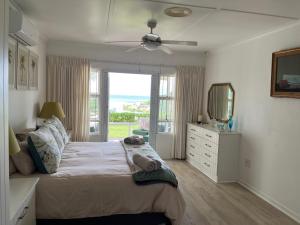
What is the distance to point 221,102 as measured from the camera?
15.6 feet

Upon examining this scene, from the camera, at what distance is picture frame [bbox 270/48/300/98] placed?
3.02 m

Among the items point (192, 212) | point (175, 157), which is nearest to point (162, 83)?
point (175, 157)

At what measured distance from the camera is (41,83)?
14.4 feet

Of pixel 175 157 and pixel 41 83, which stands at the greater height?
pixel 41 83

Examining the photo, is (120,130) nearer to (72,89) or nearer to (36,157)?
(72,89)

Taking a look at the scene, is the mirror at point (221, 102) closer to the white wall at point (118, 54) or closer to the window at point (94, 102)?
the white wall at point (118, 54)

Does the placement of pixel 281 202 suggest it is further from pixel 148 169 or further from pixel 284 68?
pixel 148 169

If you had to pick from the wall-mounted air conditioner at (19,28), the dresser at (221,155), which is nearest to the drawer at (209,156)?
the dresser at (221,155)

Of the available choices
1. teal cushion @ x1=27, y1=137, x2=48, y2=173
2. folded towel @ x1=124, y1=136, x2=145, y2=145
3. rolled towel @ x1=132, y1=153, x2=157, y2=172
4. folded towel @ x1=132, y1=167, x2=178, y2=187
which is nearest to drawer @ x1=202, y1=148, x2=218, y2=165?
folded towel @ x1=124, y1=136, x2=145, y2=145

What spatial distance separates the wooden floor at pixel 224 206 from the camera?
2.85m

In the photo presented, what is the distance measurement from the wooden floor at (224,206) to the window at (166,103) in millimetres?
1579

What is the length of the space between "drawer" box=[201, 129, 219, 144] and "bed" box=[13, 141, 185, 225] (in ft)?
6.09

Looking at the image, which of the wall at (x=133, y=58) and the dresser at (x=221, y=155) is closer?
the dresser at (x=221, y=155)

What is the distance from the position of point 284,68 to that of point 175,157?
9.94ft
